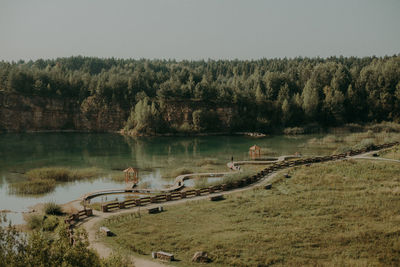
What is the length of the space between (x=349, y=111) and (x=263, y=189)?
94.7 meters

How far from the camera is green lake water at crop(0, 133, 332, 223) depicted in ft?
147

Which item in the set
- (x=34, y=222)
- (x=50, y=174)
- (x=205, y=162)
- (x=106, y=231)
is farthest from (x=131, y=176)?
(x=106, y=231)

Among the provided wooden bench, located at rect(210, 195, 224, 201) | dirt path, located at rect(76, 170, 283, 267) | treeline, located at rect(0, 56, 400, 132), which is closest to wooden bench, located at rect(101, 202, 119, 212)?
dirt path, located at rect(76, 170, 283, 267)

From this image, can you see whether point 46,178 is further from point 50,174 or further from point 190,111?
point 190,111

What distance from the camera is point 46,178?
166 feet

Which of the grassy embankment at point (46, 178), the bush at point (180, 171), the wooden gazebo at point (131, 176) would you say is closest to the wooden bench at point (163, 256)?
the wooden gazebo at point (131, 176)

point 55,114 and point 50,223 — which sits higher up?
point 55,114

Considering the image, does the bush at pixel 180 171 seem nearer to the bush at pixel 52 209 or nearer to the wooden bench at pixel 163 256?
the bush at pixel 52 209

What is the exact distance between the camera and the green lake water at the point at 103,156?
44884 millimetres

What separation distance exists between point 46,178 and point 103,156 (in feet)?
73.8

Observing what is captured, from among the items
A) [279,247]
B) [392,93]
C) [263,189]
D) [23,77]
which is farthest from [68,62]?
[279,247]

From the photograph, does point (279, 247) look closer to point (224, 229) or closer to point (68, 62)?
point (224, 229)

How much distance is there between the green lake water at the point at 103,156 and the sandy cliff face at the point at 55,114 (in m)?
11.9

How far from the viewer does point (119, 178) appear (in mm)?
51188
